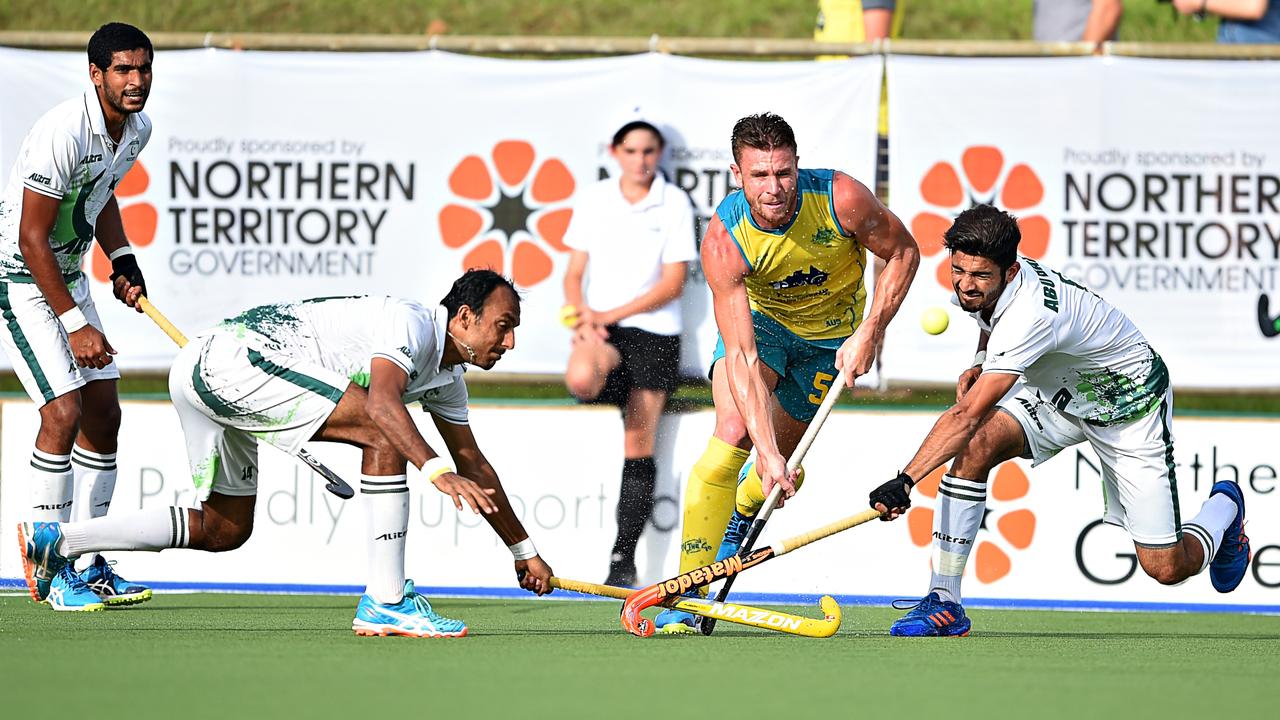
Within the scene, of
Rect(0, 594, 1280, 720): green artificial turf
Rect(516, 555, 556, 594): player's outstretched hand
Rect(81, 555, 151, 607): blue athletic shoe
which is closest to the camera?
Rect(0, 594, 1280, 720): green artificial turf

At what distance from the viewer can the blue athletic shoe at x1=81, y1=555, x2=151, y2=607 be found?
657 cm

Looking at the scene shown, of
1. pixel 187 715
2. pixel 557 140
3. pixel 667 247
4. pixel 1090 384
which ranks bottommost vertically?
pixel 187 715

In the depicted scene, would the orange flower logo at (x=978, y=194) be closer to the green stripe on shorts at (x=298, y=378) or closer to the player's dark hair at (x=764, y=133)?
the player's dark hair at (x=764, y=133)

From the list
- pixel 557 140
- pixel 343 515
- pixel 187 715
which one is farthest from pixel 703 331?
pixel 187 715

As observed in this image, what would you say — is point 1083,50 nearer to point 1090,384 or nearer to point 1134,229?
point 1134,229

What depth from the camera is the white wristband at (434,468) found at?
5105 millimetres

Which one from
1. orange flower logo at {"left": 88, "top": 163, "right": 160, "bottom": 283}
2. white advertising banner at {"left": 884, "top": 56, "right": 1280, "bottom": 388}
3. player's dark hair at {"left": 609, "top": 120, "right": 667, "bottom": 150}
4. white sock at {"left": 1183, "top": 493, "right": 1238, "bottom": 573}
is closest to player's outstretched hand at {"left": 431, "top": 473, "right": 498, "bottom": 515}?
white sock at {"left": 1183, "top": 493, "right": 1238, "bottom": 573}

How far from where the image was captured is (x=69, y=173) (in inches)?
247

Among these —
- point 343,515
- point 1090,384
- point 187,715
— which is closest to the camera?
point 187,715

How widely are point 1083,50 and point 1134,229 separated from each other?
848 mm

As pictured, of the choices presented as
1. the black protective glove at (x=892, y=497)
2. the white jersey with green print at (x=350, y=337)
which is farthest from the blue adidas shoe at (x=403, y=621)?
the black protective glove at (x=892, y=497)

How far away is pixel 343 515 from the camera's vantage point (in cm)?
789

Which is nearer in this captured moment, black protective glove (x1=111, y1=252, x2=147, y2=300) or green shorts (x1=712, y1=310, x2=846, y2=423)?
green shorts (x1=712, y1=310, x2=846, y2=423)

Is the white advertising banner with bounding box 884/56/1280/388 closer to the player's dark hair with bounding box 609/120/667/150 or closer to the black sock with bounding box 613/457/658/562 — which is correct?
the player's dark hair with bounding box 609/120/667/150
